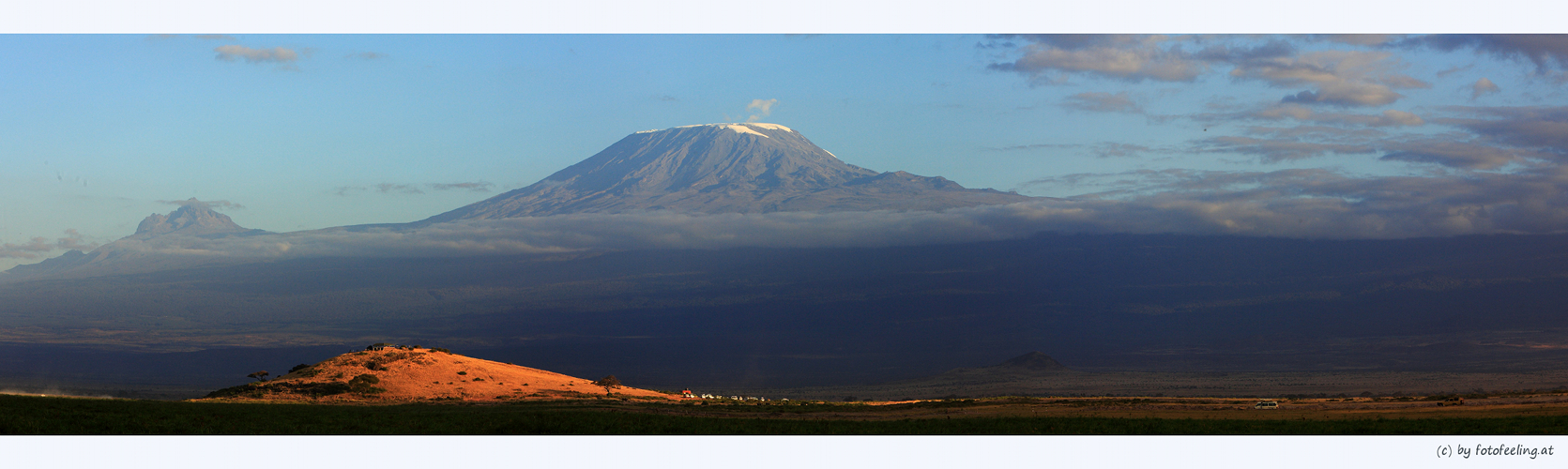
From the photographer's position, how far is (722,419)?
5000 cm

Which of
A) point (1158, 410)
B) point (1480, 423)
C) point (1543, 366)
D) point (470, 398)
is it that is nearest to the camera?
point (1480, 423)

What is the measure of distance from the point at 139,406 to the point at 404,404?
567 inches

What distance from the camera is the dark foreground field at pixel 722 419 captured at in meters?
42.0

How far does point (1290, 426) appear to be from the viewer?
46875 millimetres

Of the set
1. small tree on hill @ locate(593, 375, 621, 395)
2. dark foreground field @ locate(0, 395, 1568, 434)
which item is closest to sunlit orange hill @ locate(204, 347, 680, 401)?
small tree on hill @ locate(593, 375, 621, 395)

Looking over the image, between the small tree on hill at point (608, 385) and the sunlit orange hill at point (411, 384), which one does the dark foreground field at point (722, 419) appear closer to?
the sunlit orange hill at point (411, 384)

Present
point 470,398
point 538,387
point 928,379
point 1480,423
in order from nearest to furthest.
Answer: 1. point 1480,423
2. point 470,398
3. point 538,387
4. point 928,379

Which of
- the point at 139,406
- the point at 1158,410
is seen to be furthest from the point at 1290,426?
→ the point at 139,406

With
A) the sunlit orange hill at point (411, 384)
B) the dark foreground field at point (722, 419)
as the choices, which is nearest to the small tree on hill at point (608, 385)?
the sunlit orange hill at point (411, 384)

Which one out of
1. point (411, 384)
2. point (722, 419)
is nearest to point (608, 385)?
point (411, 384)

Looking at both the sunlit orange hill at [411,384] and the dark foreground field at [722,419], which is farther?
the sunlit orange hill at [411,384]

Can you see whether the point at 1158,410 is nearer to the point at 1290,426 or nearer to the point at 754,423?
the point at 1290,426

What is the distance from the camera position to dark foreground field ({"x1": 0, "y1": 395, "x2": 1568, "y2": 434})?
138ft

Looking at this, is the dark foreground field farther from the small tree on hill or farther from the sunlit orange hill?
the small tree on hill
